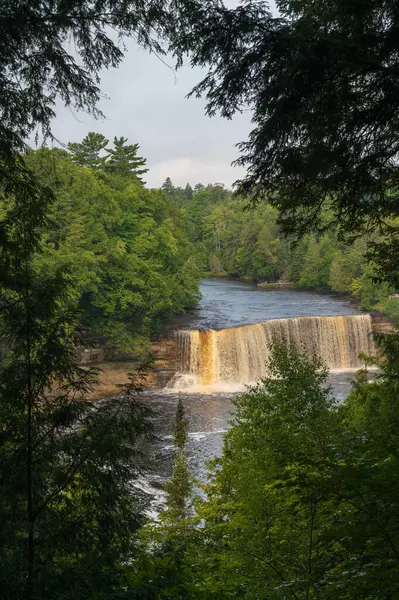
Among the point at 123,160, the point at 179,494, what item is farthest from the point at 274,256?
the point at 179,494

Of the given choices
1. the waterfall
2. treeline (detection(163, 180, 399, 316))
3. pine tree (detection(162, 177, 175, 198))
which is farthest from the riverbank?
pine tree (detection(162, 177, 175, 198))

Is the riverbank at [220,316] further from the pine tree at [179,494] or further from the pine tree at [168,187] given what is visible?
the pine tree at [168,187]

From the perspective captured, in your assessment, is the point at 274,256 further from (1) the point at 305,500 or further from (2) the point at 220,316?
(1) the point at 305,500

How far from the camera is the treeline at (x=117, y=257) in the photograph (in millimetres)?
25922

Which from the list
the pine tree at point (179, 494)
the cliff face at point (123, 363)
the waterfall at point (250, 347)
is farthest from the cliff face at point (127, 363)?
the pine tree at point (179, 494)

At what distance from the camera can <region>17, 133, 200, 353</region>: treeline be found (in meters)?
25.9

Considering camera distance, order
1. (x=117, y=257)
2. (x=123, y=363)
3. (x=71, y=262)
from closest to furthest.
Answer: (x=71, y=262) < (x=123, y=363) < (x=117, y=257)

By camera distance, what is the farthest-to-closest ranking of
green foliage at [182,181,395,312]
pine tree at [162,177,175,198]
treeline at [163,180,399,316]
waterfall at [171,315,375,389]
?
pine tree at [162,177,175,198] < green foliage at [182,181,395,312] < treeline at [163,180,399,316] < waterfall at [171,315,375,389]

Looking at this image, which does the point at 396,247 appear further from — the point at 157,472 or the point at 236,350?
the point at 236,350

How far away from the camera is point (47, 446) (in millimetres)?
4254

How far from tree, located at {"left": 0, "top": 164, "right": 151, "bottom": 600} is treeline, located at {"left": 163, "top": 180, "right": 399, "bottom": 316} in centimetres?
2941

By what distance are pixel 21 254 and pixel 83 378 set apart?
44.6 inches

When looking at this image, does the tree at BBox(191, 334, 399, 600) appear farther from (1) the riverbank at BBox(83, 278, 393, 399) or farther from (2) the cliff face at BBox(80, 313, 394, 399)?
(2) the cliff face at BBox(80, 313, 394, 399)

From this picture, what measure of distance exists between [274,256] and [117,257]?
30215 mm
